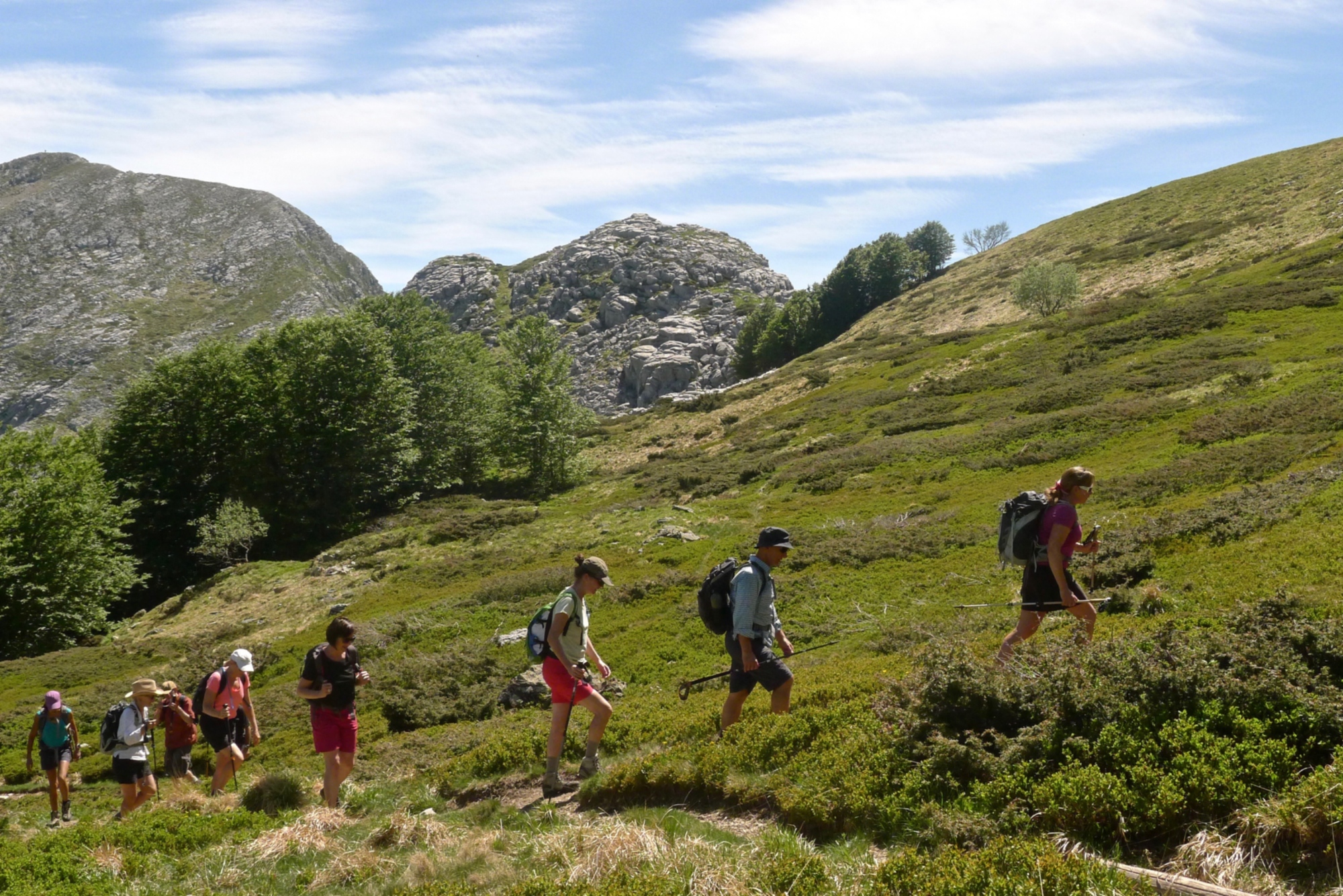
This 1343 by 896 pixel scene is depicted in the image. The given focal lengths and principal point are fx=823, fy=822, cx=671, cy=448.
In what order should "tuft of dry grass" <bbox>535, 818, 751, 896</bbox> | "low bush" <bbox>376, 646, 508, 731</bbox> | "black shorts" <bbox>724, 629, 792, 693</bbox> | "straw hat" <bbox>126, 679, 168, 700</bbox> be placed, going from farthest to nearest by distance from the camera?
"low bush" <bbox>376, 646, 508, 731</bbox> < "straw hat" <bbox>126, 679, 168, 700</bbox> < "black shorts" <bbox>724, 629, 792, 693</bbox> < "tuft of dry grass" <bbox>535, 818, 751, 896</bbox>

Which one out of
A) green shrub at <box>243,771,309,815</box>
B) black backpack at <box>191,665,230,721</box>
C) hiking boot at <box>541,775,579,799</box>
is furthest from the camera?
black backpack at <box>191,665,230,721</box>

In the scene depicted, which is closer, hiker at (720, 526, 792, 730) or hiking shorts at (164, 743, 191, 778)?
hiker at (720, 526, 792, 730)

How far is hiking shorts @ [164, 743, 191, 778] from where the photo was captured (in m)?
13.9

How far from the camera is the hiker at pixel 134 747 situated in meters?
12.0

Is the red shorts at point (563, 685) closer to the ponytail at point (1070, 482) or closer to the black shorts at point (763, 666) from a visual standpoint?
the black shorts at point (763, 666)

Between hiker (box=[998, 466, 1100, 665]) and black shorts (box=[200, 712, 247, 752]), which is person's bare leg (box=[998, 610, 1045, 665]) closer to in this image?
hiker (box=[998, 466, 1100, 665])

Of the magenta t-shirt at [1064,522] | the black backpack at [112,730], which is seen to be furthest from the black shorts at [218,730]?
the magenta t-shirt at [1064,522]

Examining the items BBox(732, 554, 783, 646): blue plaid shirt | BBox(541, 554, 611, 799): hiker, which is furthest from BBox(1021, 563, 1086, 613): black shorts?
BBox(541, 554, 611, 799): hiker

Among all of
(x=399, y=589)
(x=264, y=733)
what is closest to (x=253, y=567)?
(x=399, y=589)

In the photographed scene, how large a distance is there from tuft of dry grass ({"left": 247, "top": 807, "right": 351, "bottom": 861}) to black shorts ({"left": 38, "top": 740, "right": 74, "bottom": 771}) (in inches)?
335

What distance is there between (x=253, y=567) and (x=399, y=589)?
14.3m

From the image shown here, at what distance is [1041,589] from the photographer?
10.1m

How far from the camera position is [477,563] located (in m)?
33.7

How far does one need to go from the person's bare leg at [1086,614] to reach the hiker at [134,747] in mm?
Result: 12599
